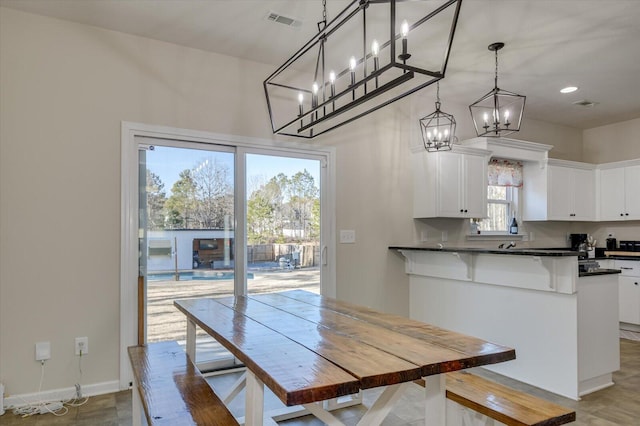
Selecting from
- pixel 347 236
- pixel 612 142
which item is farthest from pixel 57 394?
pixel 612 142

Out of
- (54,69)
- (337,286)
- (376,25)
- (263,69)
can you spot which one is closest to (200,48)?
(263,69)

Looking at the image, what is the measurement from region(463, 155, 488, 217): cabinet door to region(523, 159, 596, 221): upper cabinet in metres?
1.24

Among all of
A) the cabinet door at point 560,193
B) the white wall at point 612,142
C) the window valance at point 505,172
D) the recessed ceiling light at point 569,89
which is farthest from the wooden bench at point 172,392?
the white wall at point 612,142

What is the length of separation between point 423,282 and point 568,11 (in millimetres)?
2724

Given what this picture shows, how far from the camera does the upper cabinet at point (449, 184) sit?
4547 millimetres

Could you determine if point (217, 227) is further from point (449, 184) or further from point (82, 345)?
point (449, 184)

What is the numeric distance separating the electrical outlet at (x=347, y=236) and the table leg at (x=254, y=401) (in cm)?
275

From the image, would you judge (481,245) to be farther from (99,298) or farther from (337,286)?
(99,298)

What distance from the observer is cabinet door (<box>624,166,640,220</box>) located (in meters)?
5.52

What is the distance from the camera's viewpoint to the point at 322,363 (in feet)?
4.60

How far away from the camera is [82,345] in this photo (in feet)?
10.1

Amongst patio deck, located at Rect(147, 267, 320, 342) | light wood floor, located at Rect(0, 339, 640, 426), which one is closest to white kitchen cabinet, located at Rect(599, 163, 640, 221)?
light wood floor, located at Rect(0, 339, 640, 426)

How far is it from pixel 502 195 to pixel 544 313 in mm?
2789

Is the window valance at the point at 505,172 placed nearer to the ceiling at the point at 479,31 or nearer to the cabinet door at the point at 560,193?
the cabinet door at the point at 560,193
